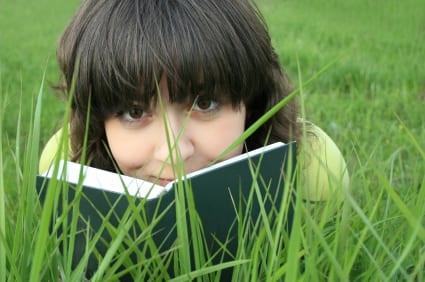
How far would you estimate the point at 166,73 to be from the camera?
1130 mm

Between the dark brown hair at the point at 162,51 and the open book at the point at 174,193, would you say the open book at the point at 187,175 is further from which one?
the dark brown hair at the point at 162,51

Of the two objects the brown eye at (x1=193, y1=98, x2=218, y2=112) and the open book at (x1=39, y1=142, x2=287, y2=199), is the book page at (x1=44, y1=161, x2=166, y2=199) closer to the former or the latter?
the open book at (x1=39, y1=142, x2=287, y2=199)

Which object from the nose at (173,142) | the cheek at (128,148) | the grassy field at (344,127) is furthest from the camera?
the cheek at (128,148)

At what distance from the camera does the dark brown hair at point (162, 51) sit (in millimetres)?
1138

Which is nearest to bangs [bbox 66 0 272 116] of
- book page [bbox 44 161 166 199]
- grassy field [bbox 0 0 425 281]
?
grassy field [bbox 0 0 425 281]

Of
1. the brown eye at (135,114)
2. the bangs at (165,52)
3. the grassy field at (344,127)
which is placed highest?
the bangs at (165,52)

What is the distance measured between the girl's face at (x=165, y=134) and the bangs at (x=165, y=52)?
0.07ft

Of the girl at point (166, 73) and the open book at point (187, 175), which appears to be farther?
the girl at point (166, 73)

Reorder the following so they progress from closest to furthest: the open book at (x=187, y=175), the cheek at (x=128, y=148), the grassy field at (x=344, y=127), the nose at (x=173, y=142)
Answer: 1. the grassy field at (x=344, y=127)
2. the open book at (x=187, y=175)
3. the nose at (x=173, y=142)
4. the cheek at (x=128, y=148)

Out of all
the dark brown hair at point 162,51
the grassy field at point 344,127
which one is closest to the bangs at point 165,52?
the dark brown hair at point 162,51

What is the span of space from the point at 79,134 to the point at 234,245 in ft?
2.37

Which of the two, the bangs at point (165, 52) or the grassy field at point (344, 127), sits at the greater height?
the bangs at point (165, 52)

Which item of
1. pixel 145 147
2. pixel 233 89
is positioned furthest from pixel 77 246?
pixel 233 89

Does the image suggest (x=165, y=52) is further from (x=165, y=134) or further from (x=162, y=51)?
(x=165, y=134)
